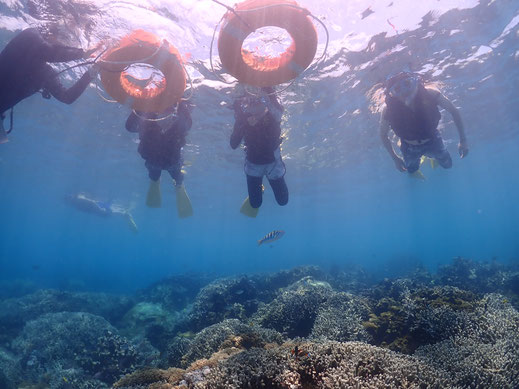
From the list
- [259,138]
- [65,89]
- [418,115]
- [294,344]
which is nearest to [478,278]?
[418,115]

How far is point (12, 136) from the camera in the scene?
2264cm

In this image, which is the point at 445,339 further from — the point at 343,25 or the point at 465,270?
the point at 465,270

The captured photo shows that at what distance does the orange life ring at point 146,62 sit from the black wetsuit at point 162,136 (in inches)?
51.4

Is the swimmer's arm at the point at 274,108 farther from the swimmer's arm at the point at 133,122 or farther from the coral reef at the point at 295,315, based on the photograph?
the coral reef at the point at 295,315

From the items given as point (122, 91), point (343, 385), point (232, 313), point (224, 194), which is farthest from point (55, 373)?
point (224, 194)

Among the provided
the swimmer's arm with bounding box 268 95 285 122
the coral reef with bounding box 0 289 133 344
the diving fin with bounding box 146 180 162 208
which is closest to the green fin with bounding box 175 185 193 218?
the diving fin with bounding box 146 180 162 208

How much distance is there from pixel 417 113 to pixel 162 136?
7.41 metres

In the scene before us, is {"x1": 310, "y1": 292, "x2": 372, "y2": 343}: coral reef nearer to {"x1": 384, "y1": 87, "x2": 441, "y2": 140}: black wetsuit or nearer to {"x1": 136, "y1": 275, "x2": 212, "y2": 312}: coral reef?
{"x1": 384, "y1": 87, "x2": 441, "y2": 140}: black wetsuit

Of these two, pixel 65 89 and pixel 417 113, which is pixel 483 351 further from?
pixel 65 89

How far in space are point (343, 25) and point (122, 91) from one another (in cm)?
909

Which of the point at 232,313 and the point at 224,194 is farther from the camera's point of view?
the point at 224,194

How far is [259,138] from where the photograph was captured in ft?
24.3

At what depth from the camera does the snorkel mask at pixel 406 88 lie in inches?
316

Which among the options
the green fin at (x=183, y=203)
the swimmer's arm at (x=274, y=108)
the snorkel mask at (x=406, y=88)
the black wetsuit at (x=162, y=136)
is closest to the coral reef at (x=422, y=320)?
the snorkel mask at (x=406, y=88)
